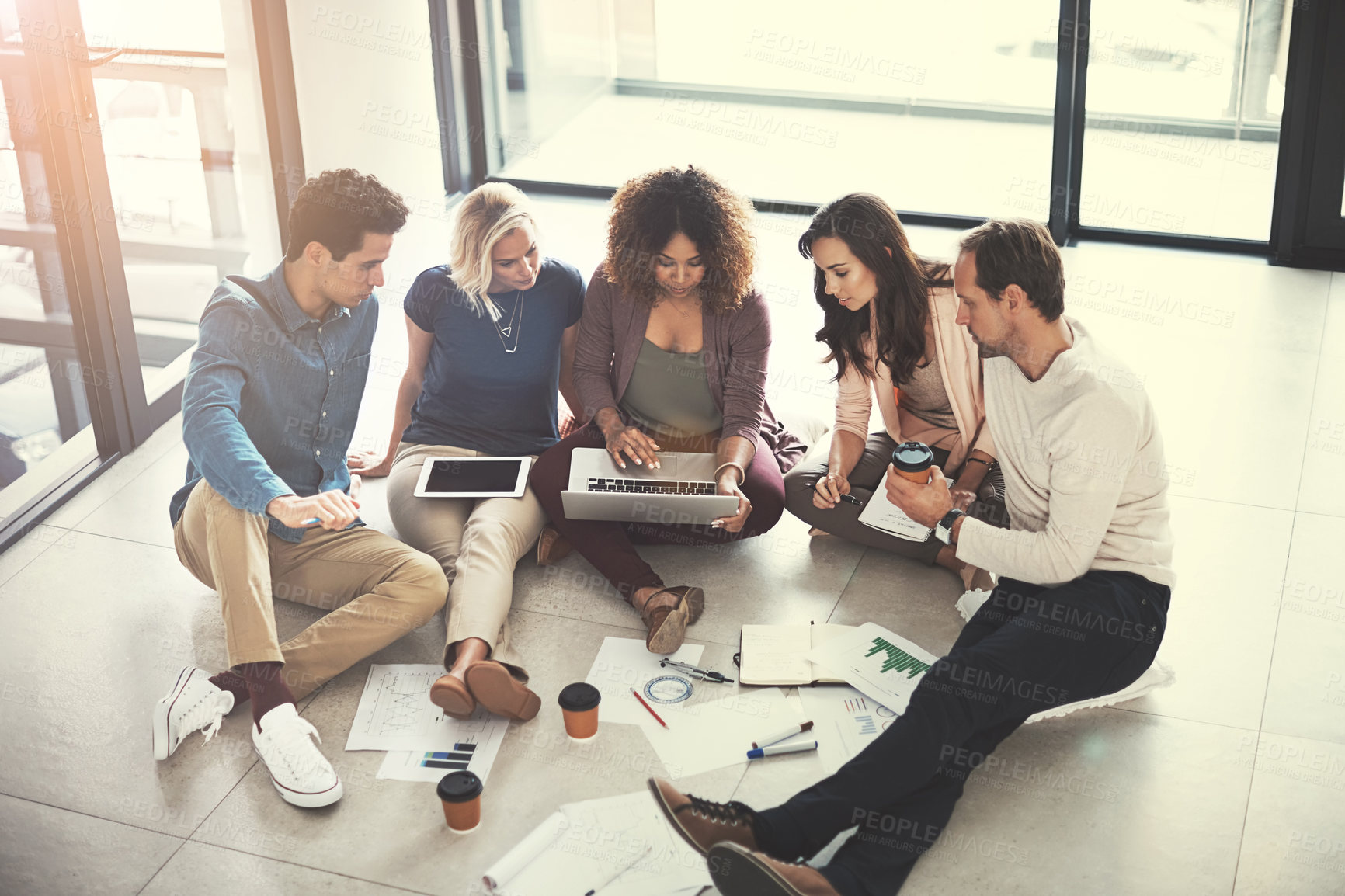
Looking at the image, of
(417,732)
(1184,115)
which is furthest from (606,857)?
(1184,115)

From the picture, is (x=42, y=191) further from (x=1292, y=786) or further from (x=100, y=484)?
(x=1292, y=786)

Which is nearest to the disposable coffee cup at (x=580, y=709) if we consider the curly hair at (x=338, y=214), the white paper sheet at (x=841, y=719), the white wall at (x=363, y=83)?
the white paper sheet at (x=841, y=719)

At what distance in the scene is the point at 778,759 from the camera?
2.67 meters

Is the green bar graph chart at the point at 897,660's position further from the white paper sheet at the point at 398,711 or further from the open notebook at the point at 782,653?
the white paper sheet at the point at 398,711

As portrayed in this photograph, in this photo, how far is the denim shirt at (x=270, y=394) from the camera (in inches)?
109

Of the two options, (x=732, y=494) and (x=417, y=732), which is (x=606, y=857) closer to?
(x=417, y=732)

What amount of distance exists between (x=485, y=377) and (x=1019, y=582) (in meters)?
1.52

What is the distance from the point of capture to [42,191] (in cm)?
361

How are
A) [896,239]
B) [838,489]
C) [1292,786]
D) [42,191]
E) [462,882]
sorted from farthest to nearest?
1. [42,191]
2. [838,489]
3. [896,239]
4. [1292,786]
5. [462,882]

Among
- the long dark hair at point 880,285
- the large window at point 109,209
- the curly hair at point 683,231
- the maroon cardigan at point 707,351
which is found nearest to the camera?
the long dark hair at point 880,285

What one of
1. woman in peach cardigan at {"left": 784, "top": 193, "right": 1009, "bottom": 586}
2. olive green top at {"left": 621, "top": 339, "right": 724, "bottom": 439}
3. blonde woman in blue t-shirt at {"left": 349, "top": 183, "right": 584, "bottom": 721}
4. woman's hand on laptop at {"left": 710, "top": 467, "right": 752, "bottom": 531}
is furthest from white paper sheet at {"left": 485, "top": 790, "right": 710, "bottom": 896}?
olive green top at {"left": 621, "top": 339, "right": 724, "bottom": 439}

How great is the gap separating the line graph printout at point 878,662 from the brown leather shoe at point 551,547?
0.77m

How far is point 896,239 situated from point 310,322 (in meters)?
1.47

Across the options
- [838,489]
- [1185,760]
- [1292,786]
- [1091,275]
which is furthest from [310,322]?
[1091,275]
